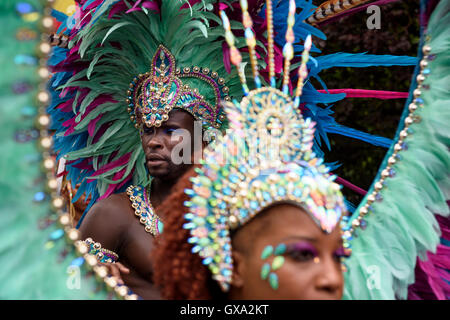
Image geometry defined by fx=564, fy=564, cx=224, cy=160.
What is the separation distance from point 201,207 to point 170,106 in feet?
4.34

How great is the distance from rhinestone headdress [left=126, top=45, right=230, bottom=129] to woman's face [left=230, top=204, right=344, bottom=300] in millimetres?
1362

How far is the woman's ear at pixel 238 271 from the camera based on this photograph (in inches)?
68.8

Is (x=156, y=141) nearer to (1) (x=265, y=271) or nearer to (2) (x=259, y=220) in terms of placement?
(2) (x=259, y=220)

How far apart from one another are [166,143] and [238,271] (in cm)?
132

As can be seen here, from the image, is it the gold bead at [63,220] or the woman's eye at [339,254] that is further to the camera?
the woman's eye at [339,254]

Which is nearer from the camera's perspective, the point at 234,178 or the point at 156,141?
the point at 234,178

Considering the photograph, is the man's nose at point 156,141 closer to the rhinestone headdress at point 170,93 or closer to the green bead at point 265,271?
the rhinestone headdress at point 170,93

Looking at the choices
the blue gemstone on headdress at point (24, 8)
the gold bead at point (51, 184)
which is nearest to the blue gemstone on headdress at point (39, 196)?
the gold bead at point (51, 184)

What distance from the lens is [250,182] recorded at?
179 cm

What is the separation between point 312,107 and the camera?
10.8 feet

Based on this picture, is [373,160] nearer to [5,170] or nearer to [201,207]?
[201,207]

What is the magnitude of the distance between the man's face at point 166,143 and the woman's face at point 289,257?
1222mm

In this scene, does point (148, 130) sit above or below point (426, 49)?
below

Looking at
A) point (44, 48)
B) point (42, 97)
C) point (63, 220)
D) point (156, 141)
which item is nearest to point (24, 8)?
point (44, 48)
